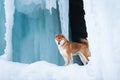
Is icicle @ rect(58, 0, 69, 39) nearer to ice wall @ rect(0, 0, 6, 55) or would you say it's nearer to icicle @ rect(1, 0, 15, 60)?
icicle @ rect(1, 0, 15, 60)

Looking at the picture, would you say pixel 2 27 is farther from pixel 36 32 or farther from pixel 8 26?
pixel 36 32

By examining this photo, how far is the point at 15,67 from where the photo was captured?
5.14m

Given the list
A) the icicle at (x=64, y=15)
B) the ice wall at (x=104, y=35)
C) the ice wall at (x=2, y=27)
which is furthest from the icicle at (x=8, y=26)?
the ice wall at (x=104, y=35)

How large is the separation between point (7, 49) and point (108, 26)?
2007mm

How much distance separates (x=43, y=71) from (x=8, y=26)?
1.22 metres

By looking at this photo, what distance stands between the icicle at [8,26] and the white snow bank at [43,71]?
0.24 meters

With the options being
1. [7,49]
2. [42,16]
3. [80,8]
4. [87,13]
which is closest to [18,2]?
[42,16]

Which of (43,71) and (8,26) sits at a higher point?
(8,26)

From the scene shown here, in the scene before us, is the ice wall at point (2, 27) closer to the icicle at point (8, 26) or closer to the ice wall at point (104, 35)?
the icicle at point (8, 26)

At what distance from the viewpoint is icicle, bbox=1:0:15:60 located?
18.5 ft

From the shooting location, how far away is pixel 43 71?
A: 474cm

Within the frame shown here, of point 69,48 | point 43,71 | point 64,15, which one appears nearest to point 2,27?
point 64,15

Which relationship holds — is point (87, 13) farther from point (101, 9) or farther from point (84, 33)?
point (84, 33)

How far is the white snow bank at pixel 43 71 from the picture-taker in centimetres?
431
